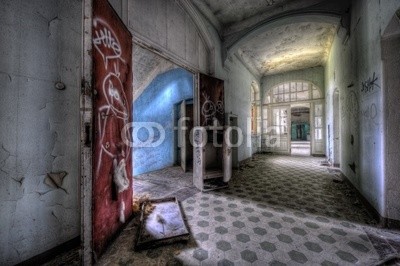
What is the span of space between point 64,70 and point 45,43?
0.32m

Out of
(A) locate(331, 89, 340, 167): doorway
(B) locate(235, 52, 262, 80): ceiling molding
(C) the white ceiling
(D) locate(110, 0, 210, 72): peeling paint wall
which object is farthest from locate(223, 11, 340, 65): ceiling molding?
(A) locate(331, 89, 340, 167): doorway

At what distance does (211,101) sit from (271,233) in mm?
3388

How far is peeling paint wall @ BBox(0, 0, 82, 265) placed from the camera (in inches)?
68.4

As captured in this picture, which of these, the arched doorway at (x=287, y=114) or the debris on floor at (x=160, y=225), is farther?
the arched doorway at (x=287, y=114)

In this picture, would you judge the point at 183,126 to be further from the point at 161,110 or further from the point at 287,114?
the point at 287,114

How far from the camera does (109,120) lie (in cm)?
218

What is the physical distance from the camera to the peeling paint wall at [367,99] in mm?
2668

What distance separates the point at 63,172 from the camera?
6.94 feet

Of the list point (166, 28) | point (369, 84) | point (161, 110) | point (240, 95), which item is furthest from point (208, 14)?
point (369, 84)

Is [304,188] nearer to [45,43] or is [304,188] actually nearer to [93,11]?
[93,11]

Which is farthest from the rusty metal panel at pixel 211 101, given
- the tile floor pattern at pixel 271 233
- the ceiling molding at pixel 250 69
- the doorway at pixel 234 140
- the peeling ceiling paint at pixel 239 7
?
the ceiling molding at pixel 250 69

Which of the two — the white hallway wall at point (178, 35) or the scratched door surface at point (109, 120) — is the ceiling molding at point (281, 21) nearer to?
the white hallway wall at point (178, 35)

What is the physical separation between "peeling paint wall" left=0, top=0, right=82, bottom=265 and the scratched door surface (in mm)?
451

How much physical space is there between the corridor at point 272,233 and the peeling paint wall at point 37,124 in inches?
32.7
